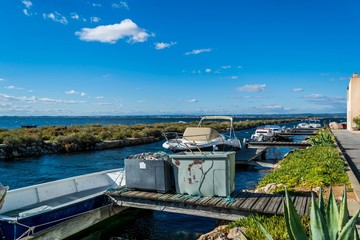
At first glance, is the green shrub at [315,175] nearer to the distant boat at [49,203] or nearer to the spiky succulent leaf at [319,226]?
the distant boat at [49,203]

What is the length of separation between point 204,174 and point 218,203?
2.46ft

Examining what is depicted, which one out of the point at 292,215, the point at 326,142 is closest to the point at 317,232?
the point at 292,215

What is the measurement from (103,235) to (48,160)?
55.7 ft

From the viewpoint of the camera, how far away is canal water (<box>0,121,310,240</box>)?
29.0ft

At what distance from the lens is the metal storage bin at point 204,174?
24.1 ft

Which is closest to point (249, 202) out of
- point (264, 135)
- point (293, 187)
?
point (293, 187)

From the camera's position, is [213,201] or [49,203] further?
[49,203]

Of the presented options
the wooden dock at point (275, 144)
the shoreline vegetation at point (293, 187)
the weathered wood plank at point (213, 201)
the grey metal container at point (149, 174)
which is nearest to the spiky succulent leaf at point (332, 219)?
the shoreline vegetation at point (293, 187)

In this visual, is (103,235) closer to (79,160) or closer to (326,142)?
(326,142)

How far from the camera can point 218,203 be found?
7.08 meters

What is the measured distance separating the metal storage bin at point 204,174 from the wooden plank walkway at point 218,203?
0.61 feet

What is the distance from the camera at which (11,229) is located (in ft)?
22.1

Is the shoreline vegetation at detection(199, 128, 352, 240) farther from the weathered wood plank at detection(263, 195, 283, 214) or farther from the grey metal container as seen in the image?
the grey metal container

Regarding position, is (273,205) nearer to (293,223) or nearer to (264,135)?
(293,223)
